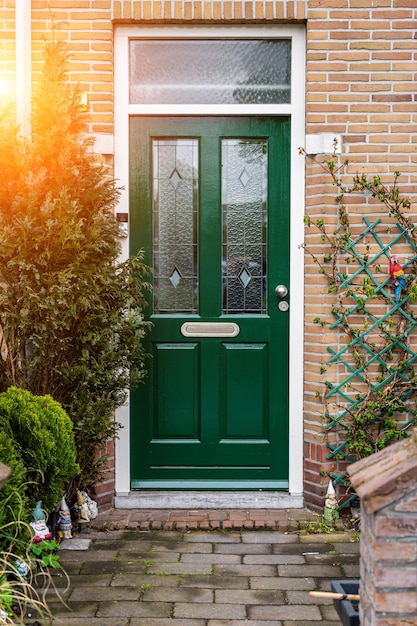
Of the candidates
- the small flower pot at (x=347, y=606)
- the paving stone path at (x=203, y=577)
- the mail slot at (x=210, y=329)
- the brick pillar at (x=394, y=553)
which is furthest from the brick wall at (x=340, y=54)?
the brick pillar at (x=394, y=553)

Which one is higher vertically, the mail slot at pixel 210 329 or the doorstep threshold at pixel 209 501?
the mail slot at pixel 210 329

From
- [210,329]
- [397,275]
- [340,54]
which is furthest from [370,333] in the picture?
[340,54]

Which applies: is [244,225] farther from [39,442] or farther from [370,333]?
[39,442]

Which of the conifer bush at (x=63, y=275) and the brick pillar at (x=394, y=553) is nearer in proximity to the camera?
the brick pillar at (x=394, y=553)

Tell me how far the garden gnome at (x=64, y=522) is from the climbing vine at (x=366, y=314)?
1.67 metres

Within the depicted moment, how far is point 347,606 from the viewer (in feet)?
8.32

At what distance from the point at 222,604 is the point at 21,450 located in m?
1.25

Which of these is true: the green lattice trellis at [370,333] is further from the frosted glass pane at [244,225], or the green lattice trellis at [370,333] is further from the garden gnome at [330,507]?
the frosted glass pane at [244,225]

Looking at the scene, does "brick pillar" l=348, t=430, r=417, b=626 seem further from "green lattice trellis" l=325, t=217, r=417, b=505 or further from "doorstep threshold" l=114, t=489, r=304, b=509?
"doorstep threshold" l=114, t=489, r=304, b=509

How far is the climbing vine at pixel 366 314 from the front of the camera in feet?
15.7

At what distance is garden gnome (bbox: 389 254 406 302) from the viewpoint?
477 cm

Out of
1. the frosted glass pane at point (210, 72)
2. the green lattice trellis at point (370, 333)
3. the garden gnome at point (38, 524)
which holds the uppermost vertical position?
the frosted glass pane at point (210, 72)

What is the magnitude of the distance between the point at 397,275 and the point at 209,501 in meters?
1.91

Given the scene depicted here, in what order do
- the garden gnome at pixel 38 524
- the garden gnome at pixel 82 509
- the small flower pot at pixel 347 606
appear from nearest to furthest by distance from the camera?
the small flower pot at pixel 347 606 → the garden gnome at pixel 38 524 → the garden gnome at pixel 82 509
